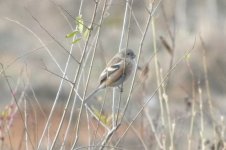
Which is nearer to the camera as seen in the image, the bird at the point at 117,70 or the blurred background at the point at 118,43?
the bird at the point at 117,70

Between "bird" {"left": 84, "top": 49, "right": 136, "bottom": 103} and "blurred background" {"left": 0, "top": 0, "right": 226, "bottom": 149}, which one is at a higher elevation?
"blurred background" {"left": 0, "top": 0, "right": 226, "bottom": 149}

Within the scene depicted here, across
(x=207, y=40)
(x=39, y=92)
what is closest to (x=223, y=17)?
(x=207, y=40)

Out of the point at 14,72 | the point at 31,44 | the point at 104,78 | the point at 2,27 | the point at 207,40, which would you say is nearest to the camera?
the point at 104,78

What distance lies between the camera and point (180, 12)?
22.5m

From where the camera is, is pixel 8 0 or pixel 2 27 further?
pixel 8 0

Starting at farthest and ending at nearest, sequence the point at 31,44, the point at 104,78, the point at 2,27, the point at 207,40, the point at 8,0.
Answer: the point at 8,0
the point at 2,27
the point at 31,44
the point at 207,40
the point at 104,78

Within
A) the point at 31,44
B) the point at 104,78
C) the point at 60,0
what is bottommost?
the point at 104,78

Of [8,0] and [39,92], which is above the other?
[8,0]

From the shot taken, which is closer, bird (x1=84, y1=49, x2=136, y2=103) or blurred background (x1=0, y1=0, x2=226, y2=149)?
bird (x1=84, y1=49, x2=136, y2=103)

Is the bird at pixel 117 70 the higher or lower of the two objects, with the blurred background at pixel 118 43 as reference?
lower

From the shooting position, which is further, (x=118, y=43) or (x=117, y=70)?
(x=118, y=43)

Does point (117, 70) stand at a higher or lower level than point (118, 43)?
→ lower

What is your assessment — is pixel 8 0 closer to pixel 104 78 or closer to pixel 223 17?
pixel 223 17

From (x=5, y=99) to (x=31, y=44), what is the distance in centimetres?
387
